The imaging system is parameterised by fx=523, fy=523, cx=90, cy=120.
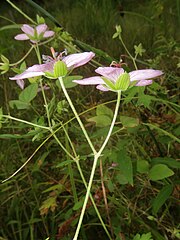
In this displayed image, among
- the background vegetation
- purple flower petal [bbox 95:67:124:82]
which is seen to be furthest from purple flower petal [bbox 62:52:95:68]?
the background vegetation

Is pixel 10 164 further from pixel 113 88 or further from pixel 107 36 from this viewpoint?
pixel 107 36

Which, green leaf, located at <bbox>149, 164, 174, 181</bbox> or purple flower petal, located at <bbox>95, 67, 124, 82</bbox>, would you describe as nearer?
purple flower petal, located at <bbox>95, 67, 124, 82</bbox>

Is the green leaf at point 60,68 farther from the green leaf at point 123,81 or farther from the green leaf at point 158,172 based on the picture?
the green leaf at point 158,172

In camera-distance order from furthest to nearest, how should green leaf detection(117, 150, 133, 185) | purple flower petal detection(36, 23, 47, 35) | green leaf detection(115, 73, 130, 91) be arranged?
1. purple flower petal detection(36, 23, 47, 35)
2. green leaf detection(117, 150, 133, 185)
3. green leaf detection(115, 73, 130, 91)

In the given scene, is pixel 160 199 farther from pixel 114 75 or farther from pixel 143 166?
pixel 114 75

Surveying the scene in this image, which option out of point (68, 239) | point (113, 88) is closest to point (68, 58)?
point (113, 88)

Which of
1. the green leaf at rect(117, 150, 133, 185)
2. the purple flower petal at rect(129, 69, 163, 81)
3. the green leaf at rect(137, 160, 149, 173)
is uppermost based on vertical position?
the purple flower petal at rect(129, 69, 163, 81)

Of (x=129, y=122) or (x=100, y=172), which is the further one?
(x=100, y=172)

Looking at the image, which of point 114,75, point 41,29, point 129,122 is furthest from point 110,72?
point 41,29

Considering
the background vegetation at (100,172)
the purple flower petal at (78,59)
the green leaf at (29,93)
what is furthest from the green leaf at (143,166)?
the purple flower petal at (78,59)

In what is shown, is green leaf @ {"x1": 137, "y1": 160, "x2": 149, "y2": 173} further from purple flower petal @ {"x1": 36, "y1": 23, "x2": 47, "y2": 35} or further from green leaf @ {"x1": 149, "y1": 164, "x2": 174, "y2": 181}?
purple flower petal @ {"x1": 36, "y1": 23, "x2": 47, "y2": 35}
